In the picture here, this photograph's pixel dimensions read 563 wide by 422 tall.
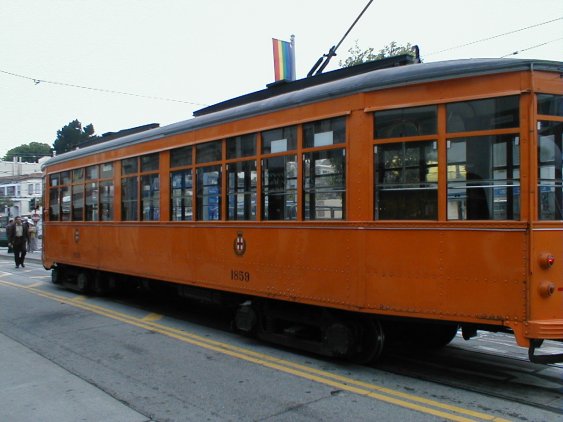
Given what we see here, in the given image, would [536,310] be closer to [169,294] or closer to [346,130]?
[346,130]

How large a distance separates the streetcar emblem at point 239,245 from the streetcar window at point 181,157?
1.62m

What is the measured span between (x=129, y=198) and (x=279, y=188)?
13.5 ft

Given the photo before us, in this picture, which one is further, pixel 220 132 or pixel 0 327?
pixel 0 327

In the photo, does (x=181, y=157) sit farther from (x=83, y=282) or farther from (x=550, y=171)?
(x=550, y=171)

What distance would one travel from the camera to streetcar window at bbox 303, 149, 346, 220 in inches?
226

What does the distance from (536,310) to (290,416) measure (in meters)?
2.33

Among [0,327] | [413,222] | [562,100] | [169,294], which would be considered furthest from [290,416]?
[169,294]

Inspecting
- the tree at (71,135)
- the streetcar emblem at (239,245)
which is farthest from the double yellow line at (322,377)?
the tree at (71,135)

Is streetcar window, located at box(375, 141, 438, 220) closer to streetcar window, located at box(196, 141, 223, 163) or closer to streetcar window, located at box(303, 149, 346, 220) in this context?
streetcar window, located at box(303, 149, 346, 220)

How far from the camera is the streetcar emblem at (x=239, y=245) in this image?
6.88m

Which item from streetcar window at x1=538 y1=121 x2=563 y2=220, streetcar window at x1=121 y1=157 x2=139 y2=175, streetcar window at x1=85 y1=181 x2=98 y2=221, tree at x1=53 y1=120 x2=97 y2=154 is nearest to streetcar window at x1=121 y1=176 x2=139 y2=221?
streetcar window at x1=121 y1=157 x2=139 y2=175

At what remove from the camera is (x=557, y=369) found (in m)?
5.74

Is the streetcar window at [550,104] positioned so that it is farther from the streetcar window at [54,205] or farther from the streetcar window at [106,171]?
the streetcar window at [54,205]

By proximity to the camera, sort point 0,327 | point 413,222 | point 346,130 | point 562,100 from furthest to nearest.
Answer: point 0,327 < point 346,130 < point 413,222 < point 562,100
